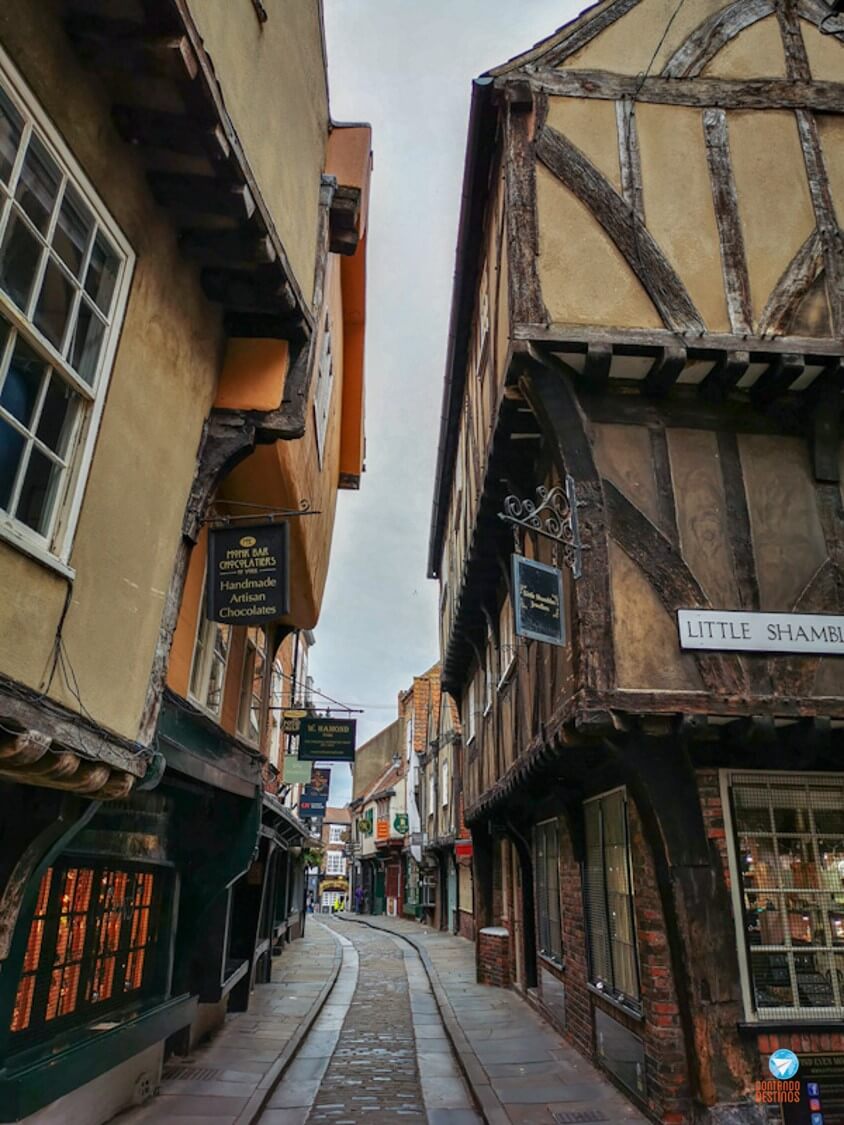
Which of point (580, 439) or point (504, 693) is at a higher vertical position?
point (580, 439)

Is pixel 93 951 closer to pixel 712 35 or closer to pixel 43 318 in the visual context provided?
pixel 43 318

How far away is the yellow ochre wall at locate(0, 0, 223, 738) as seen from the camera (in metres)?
3.67

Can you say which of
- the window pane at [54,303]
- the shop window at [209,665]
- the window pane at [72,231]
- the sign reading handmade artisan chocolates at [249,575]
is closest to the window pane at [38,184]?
the window pane at [72,231]

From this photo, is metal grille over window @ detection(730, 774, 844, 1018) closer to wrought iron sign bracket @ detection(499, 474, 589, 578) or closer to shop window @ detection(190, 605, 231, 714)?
wrought iron sign bracket @ detection(499, 474, 589, 578)

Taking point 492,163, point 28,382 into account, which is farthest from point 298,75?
point 28,382

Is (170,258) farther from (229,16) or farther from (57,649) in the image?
(57,649)

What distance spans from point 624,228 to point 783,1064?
7511 millimetres

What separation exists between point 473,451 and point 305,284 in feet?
17.4

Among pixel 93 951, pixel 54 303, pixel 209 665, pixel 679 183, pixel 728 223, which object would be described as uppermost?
pixel 679 183

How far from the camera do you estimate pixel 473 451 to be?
12.0m

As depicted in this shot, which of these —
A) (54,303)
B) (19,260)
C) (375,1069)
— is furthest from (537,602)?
(375,1069)

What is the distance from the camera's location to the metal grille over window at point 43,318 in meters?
3.55

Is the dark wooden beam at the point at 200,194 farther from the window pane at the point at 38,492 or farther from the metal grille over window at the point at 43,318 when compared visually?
the window pane at the point at 38,492

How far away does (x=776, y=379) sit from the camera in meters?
7.15
